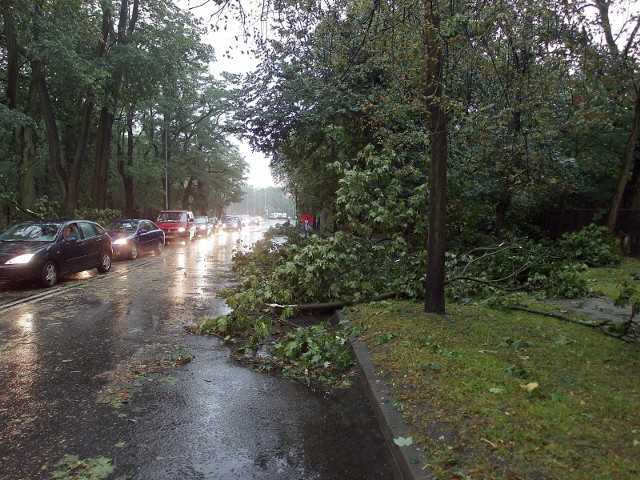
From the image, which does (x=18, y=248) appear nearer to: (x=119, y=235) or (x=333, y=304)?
(x=119, y=235)

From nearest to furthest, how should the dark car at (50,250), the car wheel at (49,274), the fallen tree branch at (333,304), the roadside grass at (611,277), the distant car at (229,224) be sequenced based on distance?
the fallen tree branch at (333,304), the roadside grass at (611,277), the dark car at (50,250), the car wheel at (49,274), the distant car at (229,224)

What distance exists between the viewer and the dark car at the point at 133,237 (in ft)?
55.2

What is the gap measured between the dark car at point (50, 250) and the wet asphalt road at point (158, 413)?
323 cm

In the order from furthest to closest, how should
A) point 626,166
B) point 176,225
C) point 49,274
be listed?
1. point 176,225
2. point 626,166
3. point 49,274

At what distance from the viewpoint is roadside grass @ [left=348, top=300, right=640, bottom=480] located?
2.86 m

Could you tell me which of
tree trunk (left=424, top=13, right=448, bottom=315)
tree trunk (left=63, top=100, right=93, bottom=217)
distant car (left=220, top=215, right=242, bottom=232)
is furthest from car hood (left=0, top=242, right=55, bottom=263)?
distant car (left=220, top=215, right=242, bottom=232)

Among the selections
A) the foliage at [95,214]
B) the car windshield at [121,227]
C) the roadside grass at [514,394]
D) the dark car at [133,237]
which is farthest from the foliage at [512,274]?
the foliage at [95,214]

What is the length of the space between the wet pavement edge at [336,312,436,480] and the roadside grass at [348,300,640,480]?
71 mm

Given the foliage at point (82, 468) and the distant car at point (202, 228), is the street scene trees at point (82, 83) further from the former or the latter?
the foliage at point (82, 468)

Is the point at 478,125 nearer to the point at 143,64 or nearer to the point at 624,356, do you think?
the point at 624,356

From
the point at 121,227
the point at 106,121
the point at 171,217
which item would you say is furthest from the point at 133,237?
the point at 171,217

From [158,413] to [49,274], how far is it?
8.27 metres

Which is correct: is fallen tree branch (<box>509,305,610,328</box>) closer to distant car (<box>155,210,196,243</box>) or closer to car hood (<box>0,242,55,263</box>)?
car hood (<box>0,242,55,263</box>)

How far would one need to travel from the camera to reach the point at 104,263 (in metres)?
13.4
